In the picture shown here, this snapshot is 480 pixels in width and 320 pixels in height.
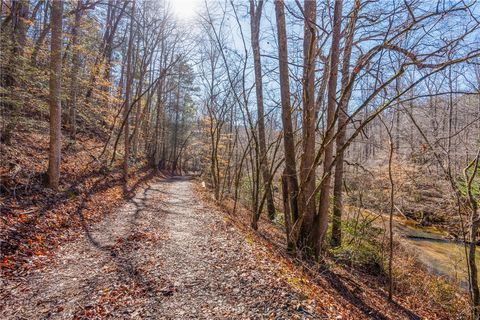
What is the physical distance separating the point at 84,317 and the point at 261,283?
2351mm

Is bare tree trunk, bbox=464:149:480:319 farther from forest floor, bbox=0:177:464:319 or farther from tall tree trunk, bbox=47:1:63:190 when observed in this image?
tall tree trunk, bbox=47:1:63:190

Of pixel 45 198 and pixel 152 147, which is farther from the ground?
pixel 152 147

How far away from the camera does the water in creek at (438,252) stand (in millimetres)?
8227

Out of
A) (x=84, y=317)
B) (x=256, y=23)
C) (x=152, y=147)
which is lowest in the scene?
(x=84, y=317)

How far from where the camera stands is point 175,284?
13.0 ft

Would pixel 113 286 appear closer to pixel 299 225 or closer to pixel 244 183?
pixel 299 225

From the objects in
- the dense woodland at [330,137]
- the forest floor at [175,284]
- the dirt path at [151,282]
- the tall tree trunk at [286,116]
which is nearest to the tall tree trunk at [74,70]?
the dense woodland at [330,137]

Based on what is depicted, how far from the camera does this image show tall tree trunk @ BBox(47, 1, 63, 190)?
6819 millimetres

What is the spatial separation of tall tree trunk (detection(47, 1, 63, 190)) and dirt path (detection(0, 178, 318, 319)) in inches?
87.5

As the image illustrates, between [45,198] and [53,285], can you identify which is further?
[45,198]

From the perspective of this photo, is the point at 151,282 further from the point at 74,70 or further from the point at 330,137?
the point at 74,70

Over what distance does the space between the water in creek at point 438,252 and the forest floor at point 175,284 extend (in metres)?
4.26

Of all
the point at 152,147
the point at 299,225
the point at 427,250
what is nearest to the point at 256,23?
the point at 299,225

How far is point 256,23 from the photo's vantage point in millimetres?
9039
